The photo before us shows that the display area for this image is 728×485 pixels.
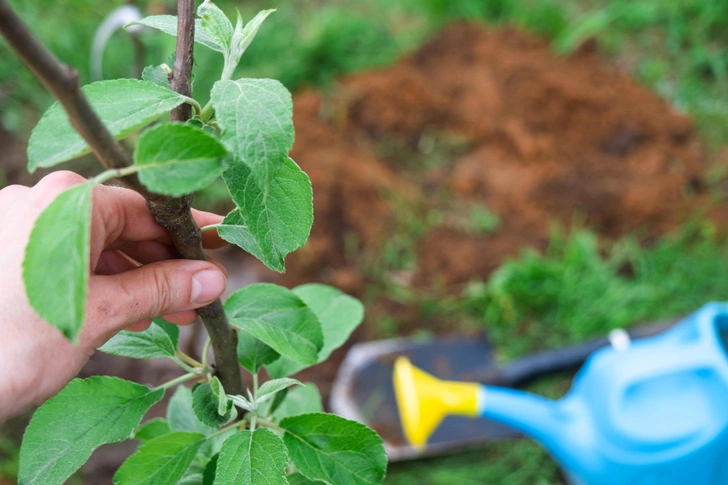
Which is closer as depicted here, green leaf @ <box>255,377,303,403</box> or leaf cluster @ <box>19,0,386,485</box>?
leaf cluster @ <box>19,0,386,485</box>

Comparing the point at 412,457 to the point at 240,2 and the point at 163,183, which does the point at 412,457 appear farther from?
the point at 240,2

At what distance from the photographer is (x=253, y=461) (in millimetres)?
582

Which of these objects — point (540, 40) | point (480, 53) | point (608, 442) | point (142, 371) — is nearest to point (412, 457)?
point (608, 442)

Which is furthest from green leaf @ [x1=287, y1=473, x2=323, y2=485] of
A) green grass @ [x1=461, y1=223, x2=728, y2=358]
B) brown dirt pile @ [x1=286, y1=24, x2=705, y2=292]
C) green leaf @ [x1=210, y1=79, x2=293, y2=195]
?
green grass @ [x1=461, y1=223, x2=728, y2=358]

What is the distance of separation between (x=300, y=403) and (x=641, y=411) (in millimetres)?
1006

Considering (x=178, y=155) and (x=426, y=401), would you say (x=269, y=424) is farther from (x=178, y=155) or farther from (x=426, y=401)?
(x=426, y=401)

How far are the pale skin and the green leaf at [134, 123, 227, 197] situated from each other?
209 millimetres

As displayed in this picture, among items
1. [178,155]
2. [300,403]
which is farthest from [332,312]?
[178,155]

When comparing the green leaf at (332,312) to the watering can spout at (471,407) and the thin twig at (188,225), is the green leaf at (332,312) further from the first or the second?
the watering can spout at (471,407)

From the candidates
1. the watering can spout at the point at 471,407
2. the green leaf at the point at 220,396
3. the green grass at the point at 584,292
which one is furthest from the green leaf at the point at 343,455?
the green grass at the point at 584,292

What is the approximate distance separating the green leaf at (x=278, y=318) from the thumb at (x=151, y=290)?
0.07 m

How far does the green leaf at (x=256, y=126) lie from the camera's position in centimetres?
45

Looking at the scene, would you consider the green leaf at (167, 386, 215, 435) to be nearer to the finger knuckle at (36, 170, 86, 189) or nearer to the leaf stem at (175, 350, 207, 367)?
the leaf stem at (175, 350, 207, 367)

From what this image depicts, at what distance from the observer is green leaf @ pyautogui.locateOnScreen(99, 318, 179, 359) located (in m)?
0.68
